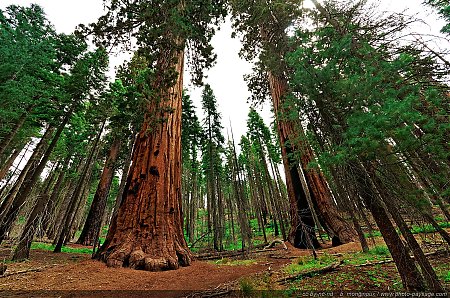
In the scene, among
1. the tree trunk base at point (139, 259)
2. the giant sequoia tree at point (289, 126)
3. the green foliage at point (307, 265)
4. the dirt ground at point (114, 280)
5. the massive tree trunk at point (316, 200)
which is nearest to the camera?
the dirt ground at point (114, 280)

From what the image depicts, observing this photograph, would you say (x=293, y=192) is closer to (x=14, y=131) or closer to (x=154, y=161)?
(x=154, y=161)

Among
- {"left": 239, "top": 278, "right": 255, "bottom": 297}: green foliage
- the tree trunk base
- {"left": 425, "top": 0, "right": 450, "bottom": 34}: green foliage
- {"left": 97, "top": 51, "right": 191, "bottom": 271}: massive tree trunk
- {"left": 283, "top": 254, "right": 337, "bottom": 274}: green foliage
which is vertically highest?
{"left": 425, "top": 0, "right": 450, "bottom": 34}: green foliage

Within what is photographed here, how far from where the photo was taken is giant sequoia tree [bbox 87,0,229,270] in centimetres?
455

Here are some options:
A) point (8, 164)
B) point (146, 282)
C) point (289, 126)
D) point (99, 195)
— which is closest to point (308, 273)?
point (146, 282)

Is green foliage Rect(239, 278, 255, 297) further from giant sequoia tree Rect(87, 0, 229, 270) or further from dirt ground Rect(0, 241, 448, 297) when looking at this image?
giant sequoia tree Rect(87, 0, 229, 270)

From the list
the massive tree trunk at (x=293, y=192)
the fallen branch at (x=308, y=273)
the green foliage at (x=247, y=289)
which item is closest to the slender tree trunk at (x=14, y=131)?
the massive tree trunk at (x=293, y=192)

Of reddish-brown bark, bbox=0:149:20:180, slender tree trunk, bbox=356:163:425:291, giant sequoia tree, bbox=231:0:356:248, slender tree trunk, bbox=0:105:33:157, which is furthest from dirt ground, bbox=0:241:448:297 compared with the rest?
reddish-brown bark, bbox=0:149:20:180

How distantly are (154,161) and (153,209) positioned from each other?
1.24 m

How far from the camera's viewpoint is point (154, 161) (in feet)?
18.0

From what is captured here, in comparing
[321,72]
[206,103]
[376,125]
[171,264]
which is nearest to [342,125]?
[376,125]

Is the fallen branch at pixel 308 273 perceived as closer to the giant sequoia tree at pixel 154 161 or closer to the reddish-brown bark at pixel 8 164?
the giant sequoia tree at pixel 154 161

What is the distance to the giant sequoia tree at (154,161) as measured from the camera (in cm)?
455

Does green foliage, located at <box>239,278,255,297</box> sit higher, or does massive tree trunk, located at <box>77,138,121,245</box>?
massive tree trunk, located at <box>77,138,121,245</box>

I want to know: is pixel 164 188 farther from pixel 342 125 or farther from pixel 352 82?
pixel 352 82
